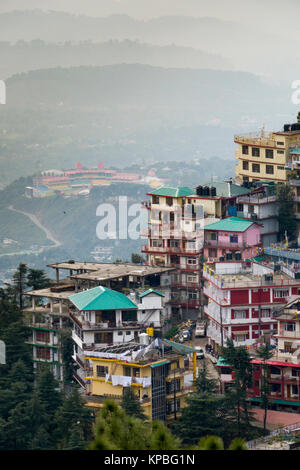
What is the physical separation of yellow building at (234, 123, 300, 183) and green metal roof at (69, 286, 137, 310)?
17509 millimetres

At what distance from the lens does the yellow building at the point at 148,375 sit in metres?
54.2

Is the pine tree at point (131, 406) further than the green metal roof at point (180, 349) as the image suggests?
No

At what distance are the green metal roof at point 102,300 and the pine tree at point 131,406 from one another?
8182 millimetres

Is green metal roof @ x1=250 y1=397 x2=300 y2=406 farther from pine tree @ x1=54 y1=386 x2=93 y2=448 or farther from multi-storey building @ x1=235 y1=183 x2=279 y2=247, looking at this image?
multi-storey building @ x1=235 y1=183 x2=279 y2=247

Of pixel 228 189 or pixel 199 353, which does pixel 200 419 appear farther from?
pixel 228 189

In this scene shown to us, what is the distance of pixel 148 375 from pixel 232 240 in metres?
16.0

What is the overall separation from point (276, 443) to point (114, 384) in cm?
875

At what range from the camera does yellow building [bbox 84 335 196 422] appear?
178 ft

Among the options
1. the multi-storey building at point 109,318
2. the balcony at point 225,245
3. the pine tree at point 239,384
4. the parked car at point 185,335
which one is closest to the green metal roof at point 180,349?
the pine tree at point 239,384

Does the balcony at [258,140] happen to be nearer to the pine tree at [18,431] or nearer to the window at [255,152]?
the window at [255,152]

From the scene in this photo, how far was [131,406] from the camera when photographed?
52.3 meters

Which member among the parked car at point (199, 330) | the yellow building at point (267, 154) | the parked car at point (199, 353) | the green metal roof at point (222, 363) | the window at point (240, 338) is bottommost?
the parked car at point (199, 353)

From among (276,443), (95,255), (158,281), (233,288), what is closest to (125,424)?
(276,443)
